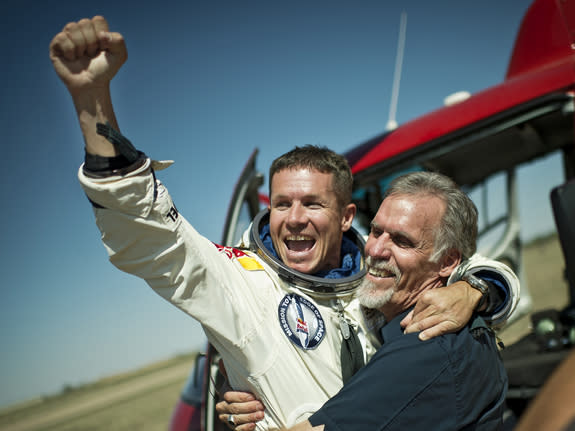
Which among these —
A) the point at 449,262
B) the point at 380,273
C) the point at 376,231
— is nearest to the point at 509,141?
the point at 449,262

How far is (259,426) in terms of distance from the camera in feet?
5.52

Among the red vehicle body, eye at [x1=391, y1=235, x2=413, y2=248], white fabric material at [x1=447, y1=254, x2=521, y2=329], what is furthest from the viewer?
the red vehicle body

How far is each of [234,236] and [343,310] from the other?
2.71 feet

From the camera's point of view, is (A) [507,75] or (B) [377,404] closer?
(B) [377,404]

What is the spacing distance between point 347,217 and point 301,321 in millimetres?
756

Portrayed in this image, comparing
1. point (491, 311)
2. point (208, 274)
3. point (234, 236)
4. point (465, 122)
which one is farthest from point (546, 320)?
point (208, 274)

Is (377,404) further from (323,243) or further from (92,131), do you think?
(92,131)

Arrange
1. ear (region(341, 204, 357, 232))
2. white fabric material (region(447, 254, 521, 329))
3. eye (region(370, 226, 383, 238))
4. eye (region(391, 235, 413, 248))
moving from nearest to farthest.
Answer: white fabric material (region(447, 254, 521, 329))
eye (region(391, 235, 413, 248))
eye (region(370, 226, 383, 238))
ear (region(341, 204, 357, 232))

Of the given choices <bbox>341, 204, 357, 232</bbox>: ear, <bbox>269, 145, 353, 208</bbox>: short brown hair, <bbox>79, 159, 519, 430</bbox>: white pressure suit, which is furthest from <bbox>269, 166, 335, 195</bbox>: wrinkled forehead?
<bbox>79, 159, 519, 430</bbox>: white pressure suit

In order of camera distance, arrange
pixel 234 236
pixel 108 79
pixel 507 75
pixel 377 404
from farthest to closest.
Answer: pixel 507 75 < pixel 234 236 < pixel 377 404 < pixel 108 79

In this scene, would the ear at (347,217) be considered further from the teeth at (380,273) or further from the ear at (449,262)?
the ear at (449,262)

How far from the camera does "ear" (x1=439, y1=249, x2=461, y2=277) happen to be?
1.82 m

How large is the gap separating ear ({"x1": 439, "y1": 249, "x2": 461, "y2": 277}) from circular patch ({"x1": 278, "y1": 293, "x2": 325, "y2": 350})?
0.56 m

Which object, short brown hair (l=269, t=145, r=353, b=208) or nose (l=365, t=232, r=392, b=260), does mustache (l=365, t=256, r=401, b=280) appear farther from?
short brown hair (l=269, t=145, r=353, b=208)
